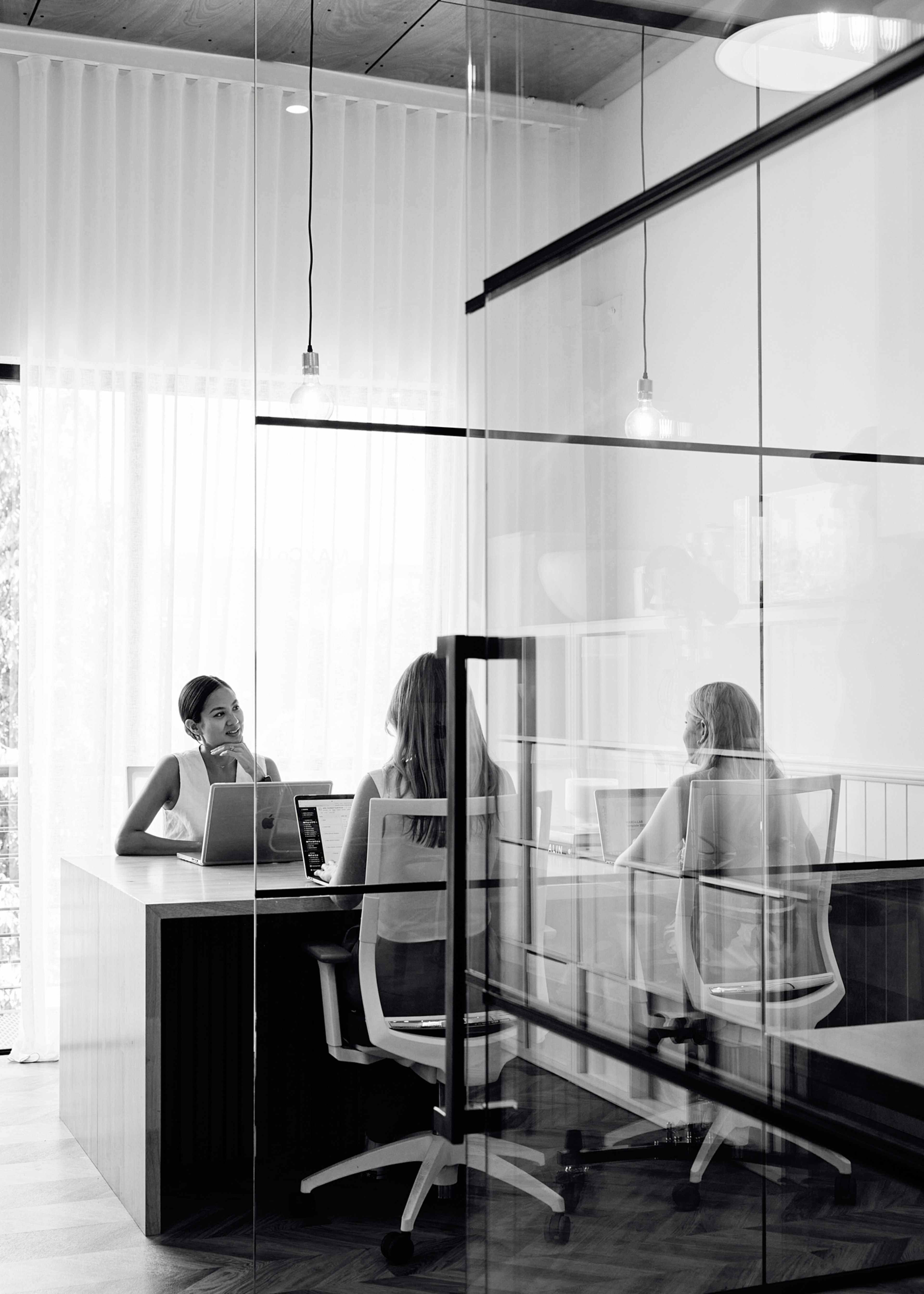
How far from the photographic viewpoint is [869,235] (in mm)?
920

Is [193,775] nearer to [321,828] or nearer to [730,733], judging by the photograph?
[321,828]

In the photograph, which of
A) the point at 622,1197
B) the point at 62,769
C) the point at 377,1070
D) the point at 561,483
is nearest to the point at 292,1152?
the point at 377,1070

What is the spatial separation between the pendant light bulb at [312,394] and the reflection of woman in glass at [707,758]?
1.12 metres

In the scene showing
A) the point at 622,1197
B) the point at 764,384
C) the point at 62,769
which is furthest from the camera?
the point at 62,769

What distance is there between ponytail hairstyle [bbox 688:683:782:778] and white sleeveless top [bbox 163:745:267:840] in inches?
118

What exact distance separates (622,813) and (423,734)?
777mm

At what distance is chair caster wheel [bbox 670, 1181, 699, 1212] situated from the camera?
112 cm

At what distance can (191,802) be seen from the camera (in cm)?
401

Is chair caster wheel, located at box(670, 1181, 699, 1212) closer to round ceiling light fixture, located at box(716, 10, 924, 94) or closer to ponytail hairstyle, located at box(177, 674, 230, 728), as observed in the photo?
round ceiling light fixture, located at box(716, 10, 924, 94)

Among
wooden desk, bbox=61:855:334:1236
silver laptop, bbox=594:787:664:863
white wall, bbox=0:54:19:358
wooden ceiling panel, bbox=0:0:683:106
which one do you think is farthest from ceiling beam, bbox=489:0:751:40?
white wall, bbox=0:54:19:358

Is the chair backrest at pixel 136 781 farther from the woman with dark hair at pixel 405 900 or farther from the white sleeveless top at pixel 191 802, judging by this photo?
the woman with dark hair at pixel 405 900

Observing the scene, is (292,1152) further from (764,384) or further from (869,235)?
(869,235)

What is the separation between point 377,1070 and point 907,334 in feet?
5.02

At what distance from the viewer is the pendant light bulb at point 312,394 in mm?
2115
